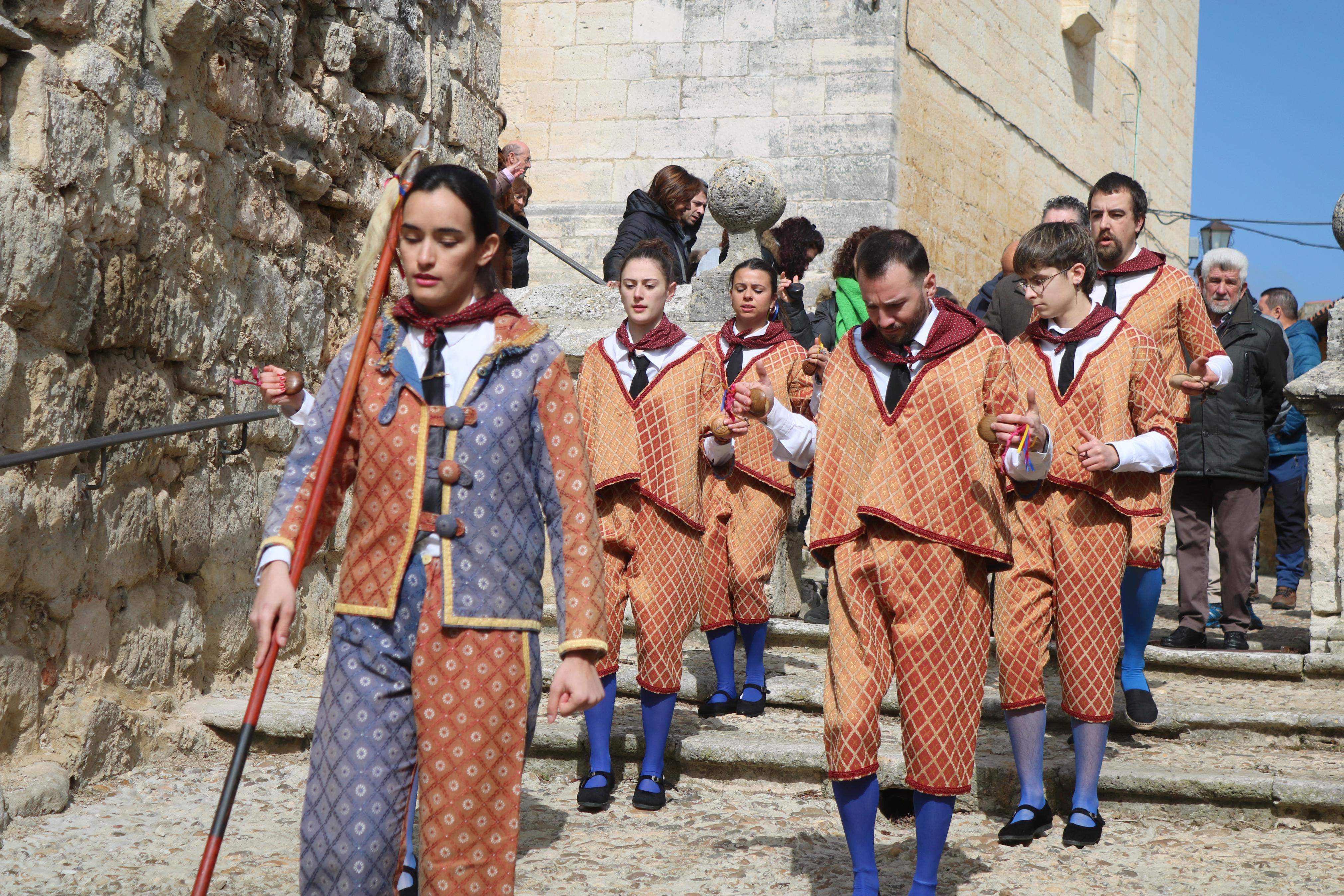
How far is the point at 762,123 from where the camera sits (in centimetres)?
1199

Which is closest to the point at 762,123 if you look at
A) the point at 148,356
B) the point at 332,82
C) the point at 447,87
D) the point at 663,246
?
the point at 447,87

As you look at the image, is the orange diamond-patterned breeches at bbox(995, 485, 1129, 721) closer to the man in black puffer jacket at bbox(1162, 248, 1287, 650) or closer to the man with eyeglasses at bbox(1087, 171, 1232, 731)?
the man with eyeglasses at bbox(1087, 171, 1232, 731)

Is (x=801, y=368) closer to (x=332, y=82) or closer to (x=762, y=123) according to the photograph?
(x=332, y=82)

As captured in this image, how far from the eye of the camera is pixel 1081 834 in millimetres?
4223

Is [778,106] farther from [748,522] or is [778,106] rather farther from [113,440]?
[113,440]

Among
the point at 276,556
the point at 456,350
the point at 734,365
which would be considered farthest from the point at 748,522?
the point at 276,556

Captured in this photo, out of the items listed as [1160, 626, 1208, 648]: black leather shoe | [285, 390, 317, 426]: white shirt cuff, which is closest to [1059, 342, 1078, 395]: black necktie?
[285, 390, 317, 426]: white shirt cuff

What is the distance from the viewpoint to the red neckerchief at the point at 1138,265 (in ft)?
15.8

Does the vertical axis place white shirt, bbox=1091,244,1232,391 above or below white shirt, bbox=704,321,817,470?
above

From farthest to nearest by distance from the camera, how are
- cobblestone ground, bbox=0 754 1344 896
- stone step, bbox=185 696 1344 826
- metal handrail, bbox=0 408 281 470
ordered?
stone step, bbox=185 696 1344 826
cobblestone ground, bbox=0 754 1344 896
metal handrail, bbox=0 408 281 470

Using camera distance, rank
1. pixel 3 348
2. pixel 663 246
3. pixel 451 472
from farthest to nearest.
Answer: pixel 663 246 < pixel 3 348 < pixel 451 472

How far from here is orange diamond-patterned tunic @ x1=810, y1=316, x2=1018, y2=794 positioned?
11.4 feet

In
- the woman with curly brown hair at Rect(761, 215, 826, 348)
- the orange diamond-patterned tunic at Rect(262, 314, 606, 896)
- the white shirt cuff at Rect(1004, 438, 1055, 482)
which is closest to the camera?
the orange diamond-patterned tunic at Rect(262, 314, 606, 896)

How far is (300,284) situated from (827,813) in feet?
10.3
